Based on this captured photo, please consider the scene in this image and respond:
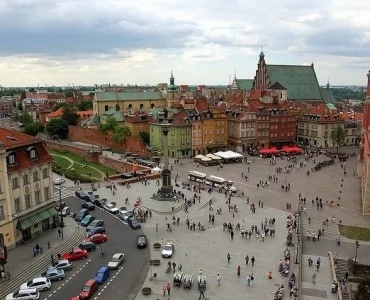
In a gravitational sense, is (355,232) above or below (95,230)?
below

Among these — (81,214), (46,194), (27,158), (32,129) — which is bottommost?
(81,214)

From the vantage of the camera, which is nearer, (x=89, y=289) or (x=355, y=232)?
(x=89, y=289)

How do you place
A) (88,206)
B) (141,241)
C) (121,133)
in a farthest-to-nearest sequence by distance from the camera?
(121,133), (88,206), (141,241)

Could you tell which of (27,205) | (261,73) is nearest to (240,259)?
(27,205)

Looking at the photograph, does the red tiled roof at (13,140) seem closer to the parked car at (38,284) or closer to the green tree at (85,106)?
the parked car at (38,284)

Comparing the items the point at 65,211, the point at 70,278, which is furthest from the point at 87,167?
the point at 70,278

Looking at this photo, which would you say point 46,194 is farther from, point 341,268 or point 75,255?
point 341,268

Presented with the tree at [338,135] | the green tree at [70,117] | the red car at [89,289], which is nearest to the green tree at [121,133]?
the green tree at [70,117]
